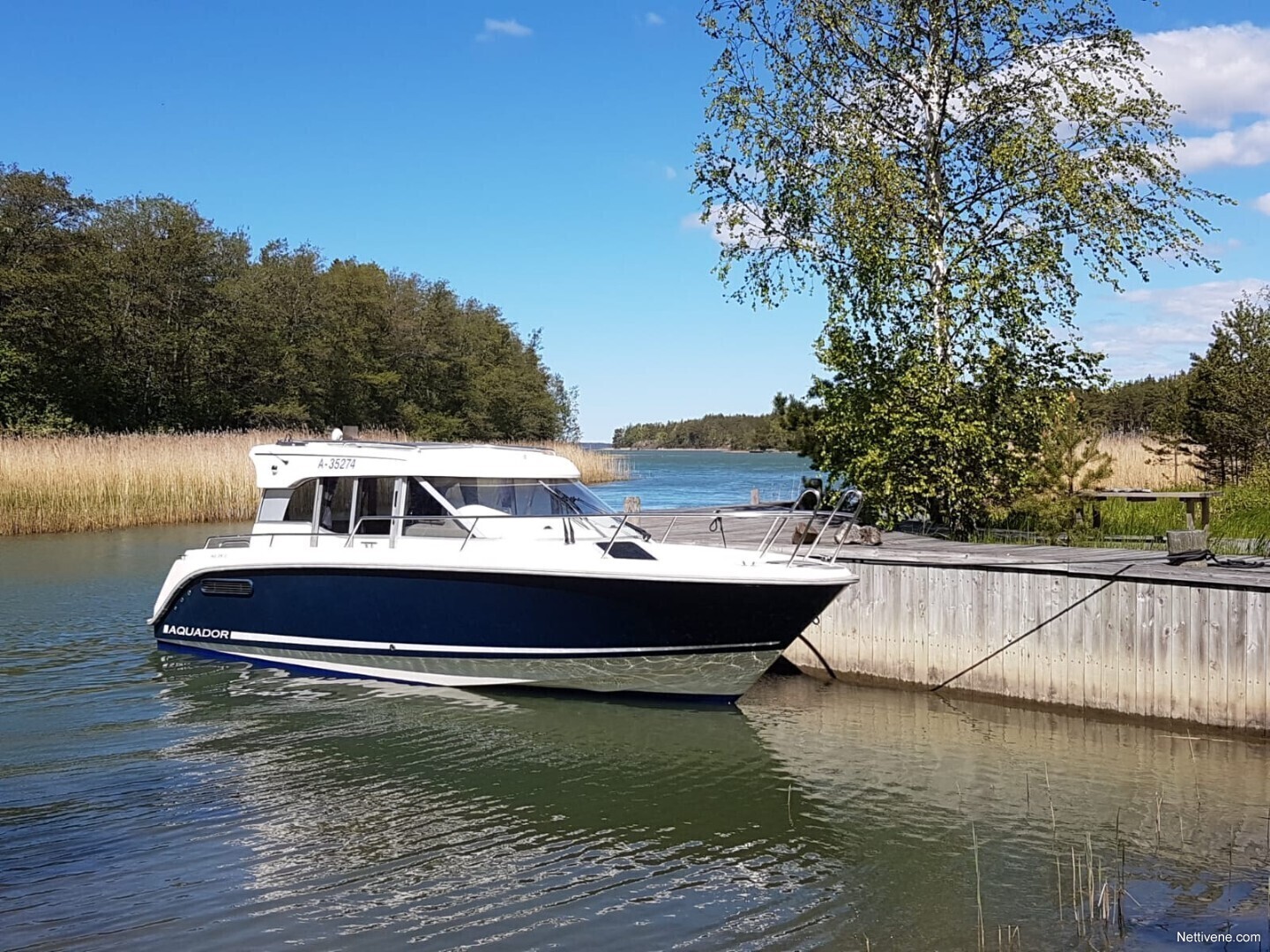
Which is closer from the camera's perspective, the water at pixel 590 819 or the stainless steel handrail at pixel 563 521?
the water at pixel 590 819

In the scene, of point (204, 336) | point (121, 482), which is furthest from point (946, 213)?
point (204, 336)

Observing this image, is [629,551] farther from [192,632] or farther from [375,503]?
[192,632]

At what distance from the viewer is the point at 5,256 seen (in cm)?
4109

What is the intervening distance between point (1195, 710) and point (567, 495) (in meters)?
6.29

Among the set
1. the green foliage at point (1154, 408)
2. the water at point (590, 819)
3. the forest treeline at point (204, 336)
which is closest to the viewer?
the water at point (590, 819)

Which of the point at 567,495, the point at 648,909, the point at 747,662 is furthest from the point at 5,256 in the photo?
the point at 648,909

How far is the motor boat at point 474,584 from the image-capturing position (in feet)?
34.0

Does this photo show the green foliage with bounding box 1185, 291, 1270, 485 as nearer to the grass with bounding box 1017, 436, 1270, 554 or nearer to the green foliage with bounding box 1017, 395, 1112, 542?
the grass with bounding box 1017, 436, 1270, 554

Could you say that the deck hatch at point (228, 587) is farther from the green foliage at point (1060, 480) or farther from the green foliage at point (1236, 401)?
the green foliage at point (1236, 401)

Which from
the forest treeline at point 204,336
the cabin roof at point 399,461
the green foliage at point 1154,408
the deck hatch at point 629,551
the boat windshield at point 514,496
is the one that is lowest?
the deck hatch at point 629,551

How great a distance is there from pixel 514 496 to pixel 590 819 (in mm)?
4546

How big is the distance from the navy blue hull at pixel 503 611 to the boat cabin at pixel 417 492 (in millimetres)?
609

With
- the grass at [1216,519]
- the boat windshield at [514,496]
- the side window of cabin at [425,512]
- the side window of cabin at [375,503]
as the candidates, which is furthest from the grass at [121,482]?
the grass at [1216,519]

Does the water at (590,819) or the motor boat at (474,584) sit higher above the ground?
the motor boat at (474,584)
